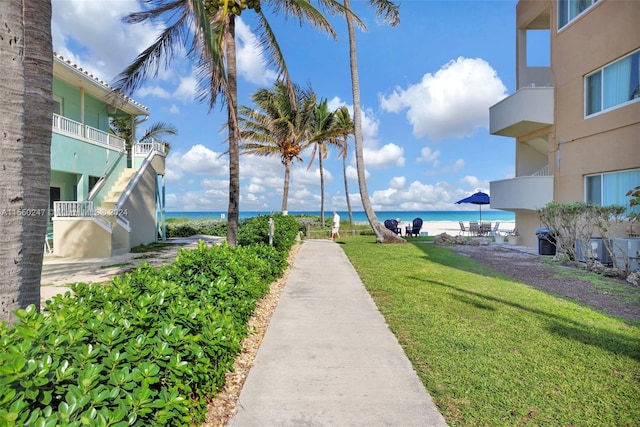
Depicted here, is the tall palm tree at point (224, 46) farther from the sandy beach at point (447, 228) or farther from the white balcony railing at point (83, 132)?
the sandy beach at point (447, 228)

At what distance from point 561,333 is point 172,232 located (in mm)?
22781

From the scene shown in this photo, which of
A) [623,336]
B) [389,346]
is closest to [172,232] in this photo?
[389,346]

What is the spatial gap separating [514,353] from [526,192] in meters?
12.5

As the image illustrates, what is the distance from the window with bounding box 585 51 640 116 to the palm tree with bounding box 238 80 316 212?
16.9 meters

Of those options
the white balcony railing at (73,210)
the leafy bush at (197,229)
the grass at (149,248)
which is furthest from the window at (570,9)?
the leafy bush at (197,229)

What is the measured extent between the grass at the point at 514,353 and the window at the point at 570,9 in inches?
431

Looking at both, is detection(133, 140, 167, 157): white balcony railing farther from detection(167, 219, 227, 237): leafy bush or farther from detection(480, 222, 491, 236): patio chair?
detection(480, 222, 491, 236): patio chair

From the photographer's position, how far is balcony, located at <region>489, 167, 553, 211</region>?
48.1 ft

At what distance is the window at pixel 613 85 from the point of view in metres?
10.9

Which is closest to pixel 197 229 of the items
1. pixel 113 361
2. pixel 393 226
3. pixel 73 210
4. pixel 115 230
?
pixel 115 230

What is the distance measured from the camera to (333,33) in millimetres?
10781

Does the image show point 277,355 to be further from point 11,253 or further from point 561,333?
point 561,333

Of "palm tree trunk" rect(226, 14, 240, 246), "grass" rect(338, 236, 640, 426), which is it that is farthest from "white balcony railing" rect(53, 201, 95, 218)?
"grass" rect(338, 236, 640, 426)

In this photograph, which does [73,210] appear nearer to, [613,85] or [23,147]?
[23,147]
